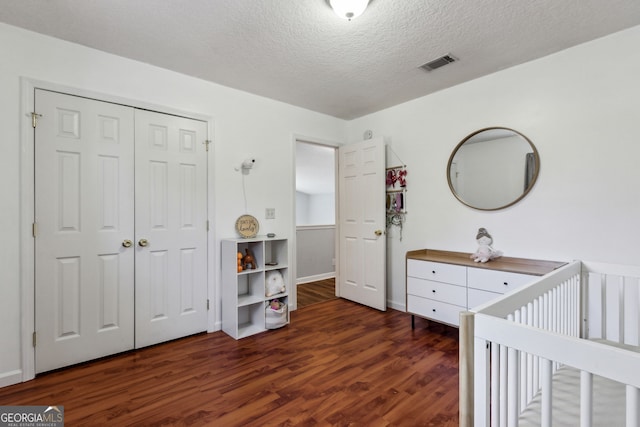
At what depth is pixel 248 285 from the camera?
9.99 feet

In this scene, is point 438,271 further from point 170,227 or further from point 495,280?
point 170,227

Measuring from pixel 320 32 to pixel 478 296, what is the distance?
7.72 ft

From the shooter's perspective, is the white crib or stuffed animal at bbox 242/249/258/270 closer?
the white crib

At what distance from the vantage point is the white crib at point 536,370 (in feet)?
2.59

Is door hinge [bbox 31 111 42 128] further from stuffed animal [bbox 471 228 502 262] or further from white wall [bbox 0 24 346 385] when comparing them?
stuffed animal [bbox 471 228 502 262]

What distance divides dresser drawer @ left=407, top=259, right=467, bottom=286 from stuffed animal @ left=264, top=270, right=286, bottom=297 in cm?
129

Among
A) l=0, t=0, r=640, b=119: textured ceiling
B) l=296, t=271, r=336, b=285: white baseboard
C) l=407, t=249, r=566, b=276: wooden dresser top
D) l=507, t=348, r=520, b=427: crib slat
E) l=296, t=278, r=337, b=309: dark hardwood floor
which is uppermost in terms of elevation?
l=0, t=0, r=640, b=119: textured ceiling

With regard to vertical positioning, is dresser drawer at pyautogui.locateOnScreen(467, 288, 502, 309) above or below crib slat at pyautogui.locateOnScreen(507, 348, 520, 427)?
below

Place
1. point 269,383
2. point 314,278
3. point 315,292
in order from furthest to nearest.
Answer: point 314,278
point 315,292
point 269,383

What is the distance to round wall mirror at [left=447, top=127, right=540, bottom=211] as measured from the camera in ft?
8.13

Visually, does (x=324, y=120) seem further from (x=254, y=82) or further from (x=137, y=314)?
(x=137, y=314)

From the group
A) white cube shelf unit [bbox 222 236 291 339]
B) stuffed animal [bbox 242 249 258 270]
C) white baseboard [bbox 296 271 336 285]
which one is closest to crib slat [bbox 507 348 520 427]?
white cube shelf unit [bbox 222 236 291 339]

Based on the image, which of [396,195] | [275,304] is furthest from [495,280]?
[275,304]

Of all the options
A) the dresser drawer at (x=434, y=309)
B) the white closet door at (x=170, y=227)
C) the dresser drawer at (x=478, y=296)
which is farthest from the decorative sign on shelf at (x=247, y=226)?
the dresser drawer at (x=478, y=296)
